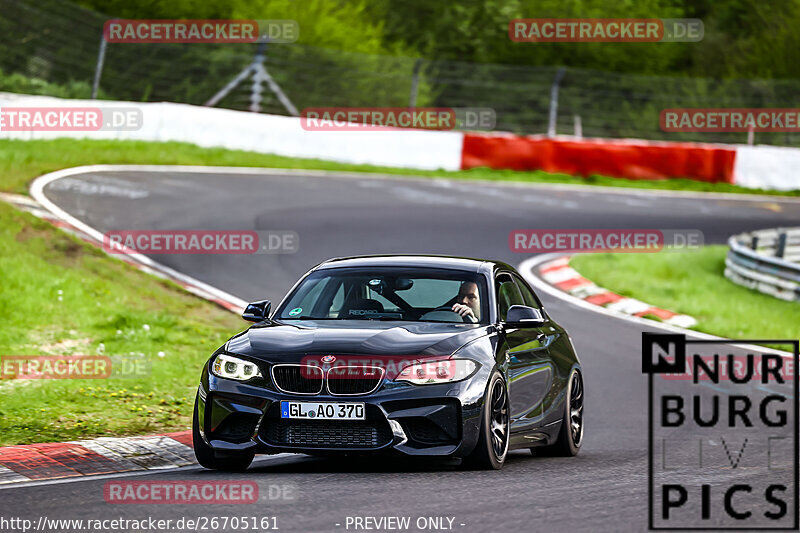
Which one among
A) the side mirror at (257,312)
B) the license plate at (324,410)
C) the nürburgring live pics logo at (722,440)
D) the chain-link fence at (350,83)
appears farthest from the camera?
the chain-link fence at (350,83)

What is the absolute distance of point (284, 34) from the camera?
35.8 meters

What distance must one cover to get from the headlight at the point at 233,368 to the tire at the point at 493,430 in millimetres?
1298

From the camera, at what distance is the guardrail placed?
1780 cm

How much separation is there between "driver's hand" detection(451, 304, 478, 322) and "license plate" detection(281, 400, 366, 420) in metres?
1.38

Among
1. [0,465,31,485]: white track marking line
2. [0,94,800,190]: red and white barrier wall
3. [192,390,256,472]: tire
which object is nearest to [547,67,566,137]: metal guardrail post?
[0,94,800,190]: red and white barrier wall

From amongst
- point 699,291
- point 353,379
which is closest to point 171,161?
point 699,291

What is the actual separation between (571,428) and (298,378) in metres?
2.56

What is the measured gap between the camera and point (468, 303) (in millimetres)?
8508

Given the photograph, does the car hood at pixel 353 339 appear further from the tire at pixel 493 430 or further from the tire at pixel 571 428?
the tire at pixel 571 428

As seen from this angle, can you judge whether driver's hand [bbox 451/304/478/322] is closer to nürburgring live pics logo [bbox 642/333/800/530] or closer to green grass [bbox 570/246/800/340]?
nürburgring live pics logo [bbox 642/333/800/530]

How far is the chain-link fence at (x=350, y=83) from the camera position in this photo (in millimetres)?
26578

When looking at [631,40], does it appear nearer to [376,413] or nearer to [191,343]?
[191,343]

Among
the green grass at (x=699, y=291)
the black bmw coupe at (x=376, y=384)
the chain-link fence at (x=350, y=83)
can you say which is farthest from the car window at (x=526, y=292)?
the chain-link fence at (x=350, y=83)

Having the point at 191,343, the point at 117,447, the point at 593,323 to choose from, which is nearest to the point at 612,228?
the point at 593,323
